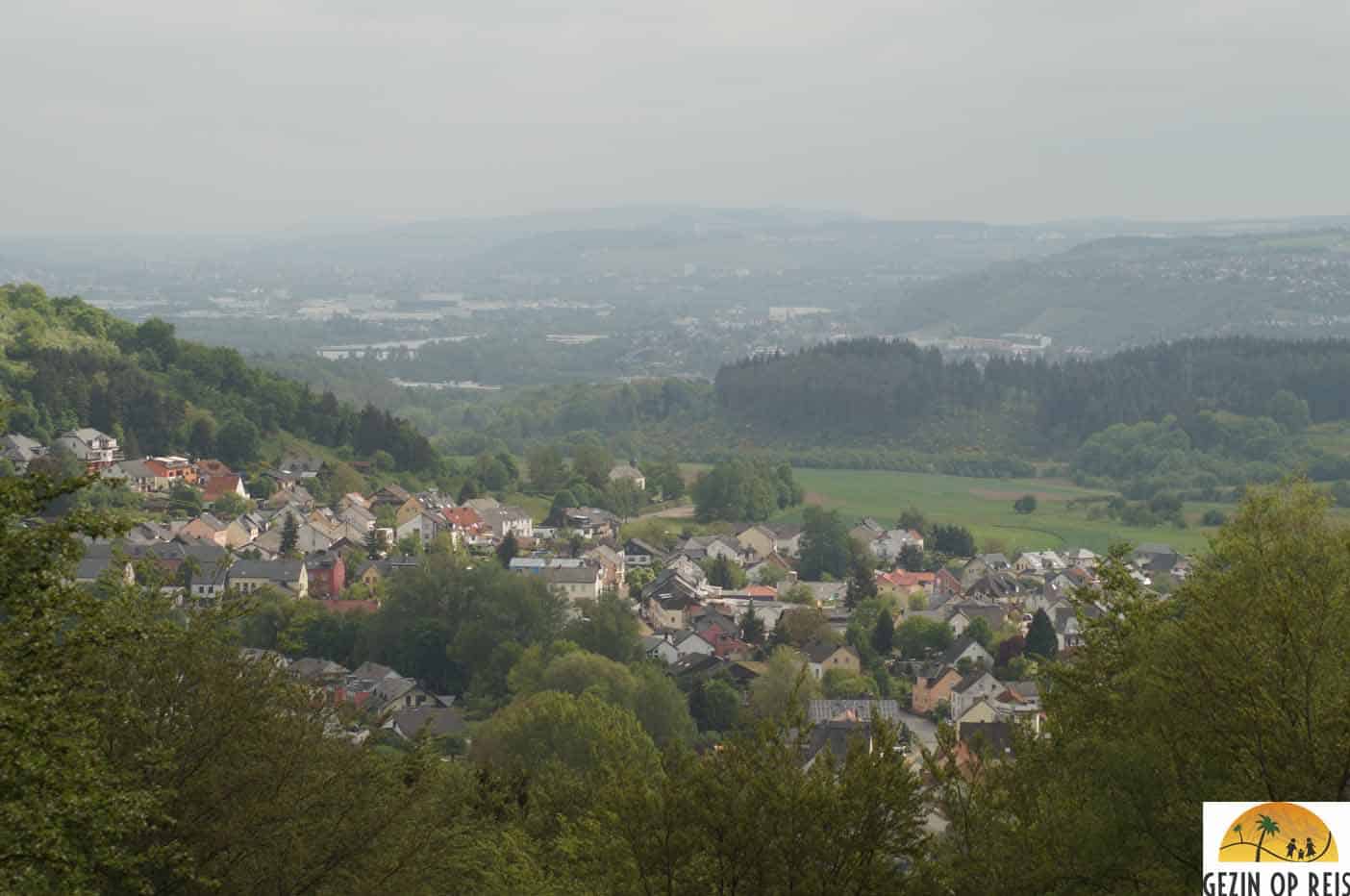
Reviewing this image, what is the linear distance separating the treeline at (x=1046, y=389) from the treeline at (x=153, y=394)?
1573 inches

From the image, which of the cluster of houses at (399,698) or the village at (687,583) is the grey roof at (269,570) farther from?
the cluster of houses at (399,698)

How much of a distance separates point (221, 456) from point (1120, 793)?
58.4 m

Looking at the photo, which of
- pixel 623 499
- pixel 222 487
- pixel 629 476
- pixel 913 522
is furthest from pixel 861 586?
pixel 629 476

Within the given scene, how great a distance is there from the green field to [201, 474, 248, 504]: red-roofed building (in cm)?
2299

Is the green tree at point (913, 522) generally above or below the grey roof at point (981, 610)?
below

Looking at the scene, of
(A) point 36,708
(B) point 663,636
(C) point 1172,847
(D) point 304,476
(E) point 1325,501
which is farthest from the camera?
(D) point 304,476

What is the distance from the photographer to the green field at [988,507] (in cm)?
6675

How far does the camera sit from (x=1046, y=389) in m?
108

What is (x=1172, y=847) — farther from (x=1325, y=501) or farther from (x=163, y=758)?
(x=163, y=758)

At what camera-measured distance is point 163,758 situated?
1096cm

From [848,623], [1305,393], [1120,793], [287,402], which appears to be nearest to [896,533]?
[848,623]

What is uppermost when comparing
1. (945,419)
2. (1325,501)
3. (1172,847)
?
(1325,501)

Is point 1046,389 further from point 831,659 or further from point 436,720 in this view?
point 436,720

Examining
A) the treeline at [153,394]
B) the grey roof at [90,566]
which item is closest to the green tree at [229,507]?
the treeline at [153,394]
